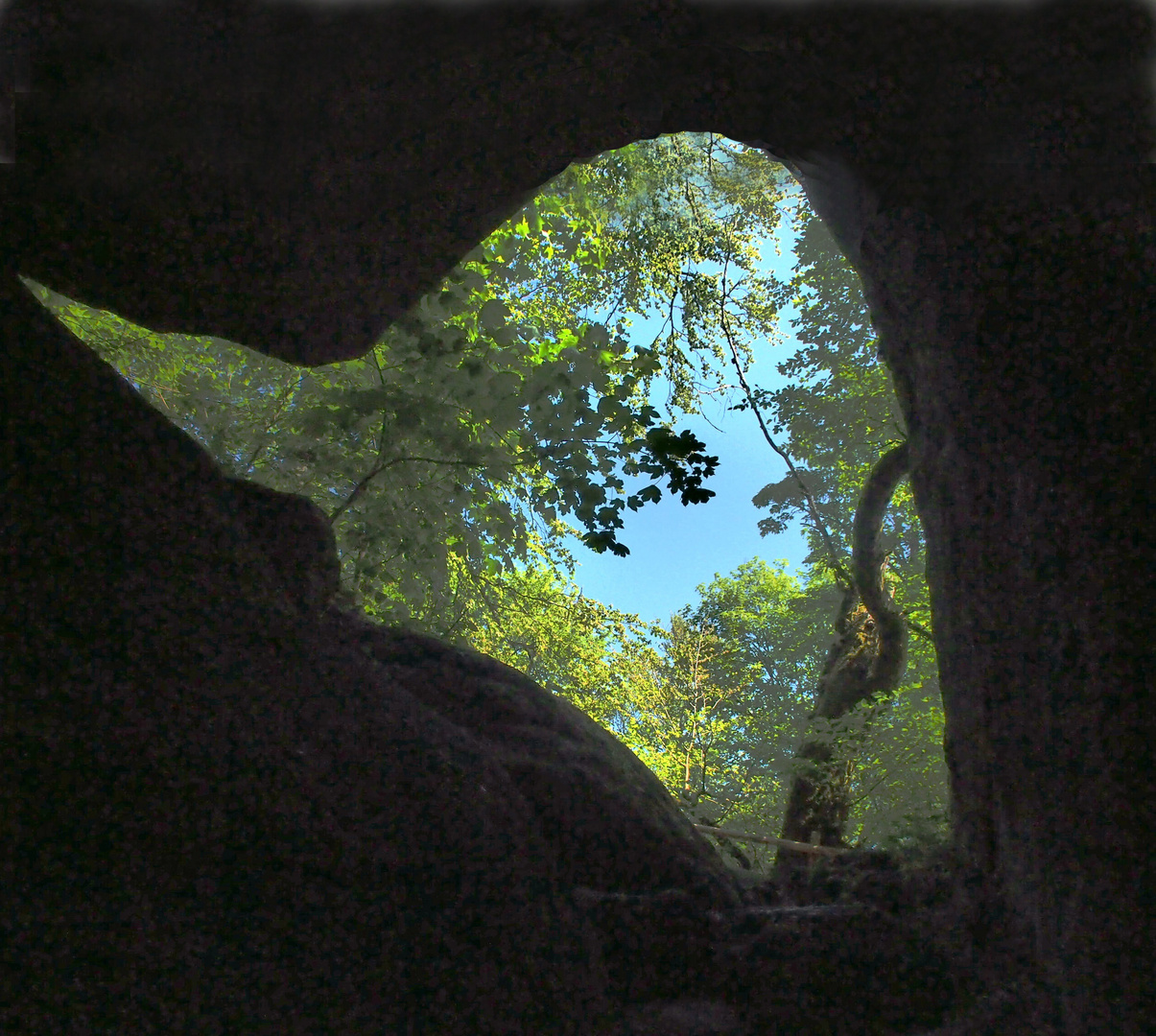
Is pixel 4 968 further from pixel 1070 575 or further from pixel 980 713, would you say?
pixel 1070 575

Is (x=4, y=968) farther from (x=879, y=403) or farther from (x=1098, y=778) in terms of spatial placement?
(x=879, y=403)

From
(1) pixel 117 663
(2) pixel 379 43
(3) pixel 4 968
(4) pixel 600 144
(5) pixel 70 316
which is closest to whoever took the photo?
(3) pixel 4 968

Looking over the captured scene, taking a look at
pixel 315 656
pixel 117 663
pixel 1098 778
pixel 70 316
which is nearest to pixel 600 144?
pixel 315 656

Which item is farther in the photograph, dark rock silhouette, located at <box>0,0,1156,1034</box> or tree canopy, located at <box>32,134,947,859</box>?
tree canopy, located at <box>32,134,947,859</box>

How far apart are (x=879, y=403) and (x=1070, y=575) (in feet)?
34.7

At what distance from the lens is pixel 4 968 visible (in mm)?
1927

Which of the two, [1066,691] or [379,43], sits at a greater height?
[379,43]

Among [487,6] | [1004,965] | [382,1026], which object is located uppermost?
[487,6]

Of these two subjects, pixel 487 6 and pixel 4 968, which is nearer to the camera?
pixel 4 968

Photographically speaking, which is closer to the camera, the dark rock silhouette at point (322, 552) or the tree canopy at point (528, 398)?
the dark rock silhouette at point (322, 552)

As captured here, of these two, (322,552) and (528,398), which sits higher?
(528,398)

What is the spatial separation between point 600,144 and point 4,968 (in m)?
3.05

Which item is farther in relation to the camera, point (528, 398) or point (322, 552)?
point (528, 398)

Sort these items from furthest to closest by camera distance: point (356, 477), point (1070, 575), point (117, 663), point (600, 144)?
point (356, 477) → point (600, 144) → point (1070, 575) → point (117, 663)
